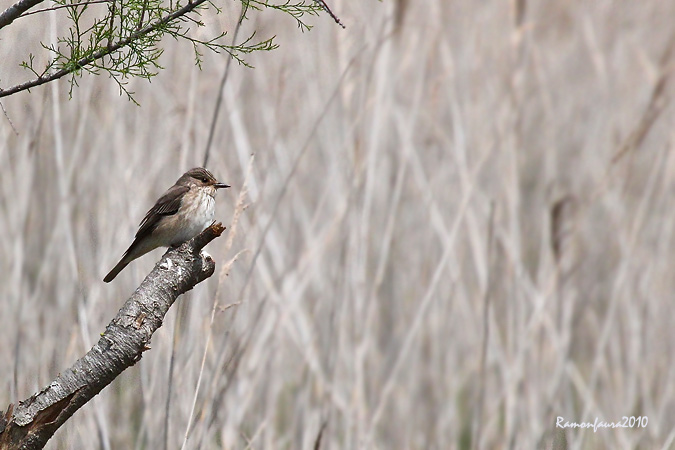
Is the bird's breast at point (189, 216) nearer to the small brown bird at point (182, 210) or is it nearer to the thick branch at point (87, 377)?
the small brown bird at point (182, 210)

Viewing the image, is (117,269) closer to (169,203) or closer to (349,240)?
(169,203)

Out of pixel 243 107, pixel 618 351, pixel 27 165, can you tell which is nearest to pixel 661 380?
pixel 618 351

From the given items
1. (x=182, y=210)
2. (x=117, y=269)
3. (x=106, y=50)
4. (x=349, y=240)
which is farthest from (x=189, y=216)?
(x=106, y=50)

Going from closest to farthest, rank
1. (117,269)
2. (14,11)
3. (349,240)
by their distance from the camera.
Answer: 1. (14,11)
2. (117,269)
3. (349,240)

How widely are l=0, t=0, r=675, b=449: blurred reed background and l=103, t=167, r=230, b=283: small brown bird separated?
0.28 ft

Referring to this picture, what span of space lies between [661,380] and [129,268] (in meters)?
2.22

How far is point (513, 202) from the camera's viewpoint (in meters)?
3.05

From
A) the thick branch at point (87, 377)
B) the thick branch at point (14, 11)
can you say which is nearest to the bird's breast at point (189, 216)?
the thick branch at point (87, 377)

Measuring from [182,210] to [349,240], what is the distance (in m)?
0.64

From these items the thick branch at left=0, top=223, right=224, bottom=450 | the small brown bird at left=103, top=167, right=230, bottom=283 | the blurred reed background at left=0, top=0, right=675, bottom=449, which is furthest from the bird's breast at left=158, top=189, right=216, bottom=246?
the thick branch at left=0, top=223, right=224, bottom=450

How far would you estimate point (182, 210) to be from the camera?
7.72 feet

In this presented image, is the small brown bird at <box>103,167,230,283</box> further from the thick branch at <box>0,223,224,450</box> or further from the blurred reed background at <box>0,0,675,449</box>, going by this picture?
the thick branch at <box>0,223,224,450</box>

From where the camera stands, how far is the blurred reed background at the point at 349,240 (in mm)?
2373

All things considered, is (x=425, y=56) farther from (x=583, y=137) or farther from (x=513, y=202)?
(x=583, y=137)
